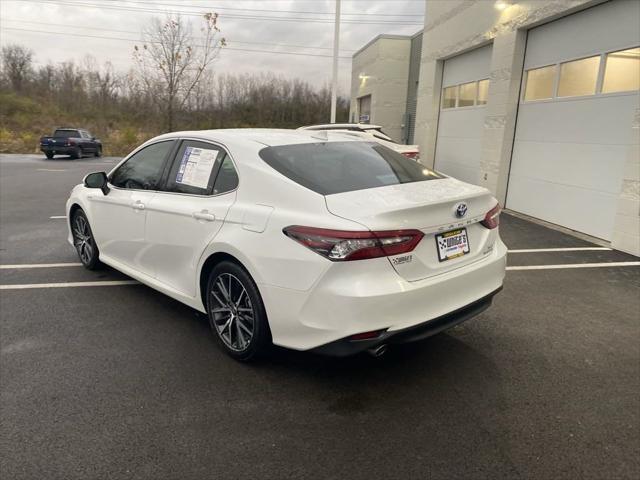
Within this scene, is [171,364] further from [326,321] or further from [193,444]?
[326,321]

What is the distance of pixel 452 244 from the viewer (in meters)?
3.08

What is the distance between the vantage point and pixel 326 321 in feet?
9.07

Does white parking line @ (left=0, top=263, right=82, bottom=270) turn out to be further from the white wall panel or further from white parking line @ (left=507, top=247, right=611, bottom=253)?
the white wall panel

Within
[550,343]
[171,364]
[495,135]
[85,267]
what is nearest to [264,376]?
[171,364]

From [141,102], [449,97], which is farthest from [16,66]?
[449,97]

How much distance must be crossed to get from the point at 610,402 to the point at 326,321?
191 centimetres

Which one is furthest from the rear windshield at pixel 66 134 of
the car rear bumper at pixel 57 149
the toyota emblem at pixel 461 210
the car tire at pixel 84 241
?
the toyota emblem at pixel 461 210

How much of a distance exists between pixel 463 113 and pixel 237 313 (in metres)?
11.3

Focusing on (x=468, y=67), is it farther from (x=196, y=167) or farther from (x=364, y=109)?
(x=364, y=109)

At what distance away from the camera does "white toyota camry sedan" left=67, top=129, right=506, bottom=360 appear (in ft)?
8.96

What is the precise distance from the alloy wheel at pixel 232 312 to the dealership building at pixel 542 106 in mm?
6019

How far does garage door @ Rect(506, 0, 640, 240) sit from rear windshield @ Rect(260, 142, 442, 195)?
198 inches

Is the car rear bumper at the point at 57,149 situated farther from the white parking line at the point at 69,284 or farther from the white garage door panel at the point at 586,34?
the white garage door panel at the point at 586,34

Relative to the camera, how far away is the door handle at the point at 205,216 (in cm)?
345
